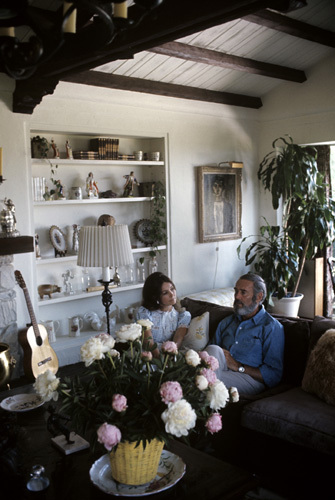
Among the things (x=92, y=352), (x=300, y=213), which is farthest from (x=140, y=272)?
(x=92, y=352)

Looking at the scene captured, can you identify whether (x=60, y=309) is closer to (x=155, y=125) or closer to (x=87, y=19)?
(x=155, y=125)

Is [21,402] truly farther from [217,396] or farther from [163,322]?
[217,396]

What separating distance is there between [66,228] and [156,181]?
1.21 metres

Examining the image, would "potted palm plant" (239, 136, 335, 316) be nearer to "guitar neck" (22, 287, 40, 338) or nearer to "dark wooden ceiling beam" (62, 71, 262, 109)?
"dark wooden ceiling beam" (62, 71, 262, 109)

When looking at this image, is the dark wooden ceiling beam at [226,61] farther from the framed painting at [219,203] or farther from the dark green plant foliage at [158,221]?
the dark green plant foliage at [158,221]

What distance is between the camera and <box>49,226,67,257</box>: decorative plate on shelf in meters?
5.22

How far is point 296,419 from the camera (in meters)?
2.97

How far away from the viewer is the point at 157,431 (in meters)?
1.88

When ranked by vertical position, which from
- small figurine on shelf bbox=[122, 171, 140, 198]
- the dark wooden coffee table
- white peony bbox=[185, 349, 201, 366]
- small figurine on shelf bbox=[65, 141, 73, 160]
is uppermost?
small figurine on shelf bbox=[65, 141, 73, 160]

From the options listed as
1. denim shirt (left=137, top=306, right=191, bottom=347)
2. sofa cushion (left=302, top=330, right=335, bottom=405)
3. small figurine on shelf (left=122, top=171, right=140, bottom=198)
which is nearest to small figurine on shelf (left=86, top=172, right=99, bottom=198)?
small figurine on shelf (left=122, top=171, right=140, bottom=198)

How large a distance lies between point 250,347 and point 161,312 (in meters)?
0.72

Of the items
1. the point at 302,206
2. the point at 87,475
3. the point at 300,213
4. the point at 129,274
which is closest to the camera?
the point at 87,475

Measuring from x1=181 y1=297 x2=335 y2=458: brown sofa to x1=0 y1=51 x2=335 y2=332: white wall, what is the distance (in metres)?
2.39

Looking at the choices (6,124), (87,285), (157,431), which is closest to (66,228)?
(87,285)
